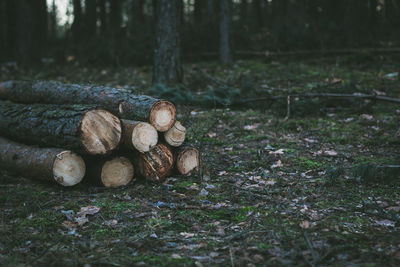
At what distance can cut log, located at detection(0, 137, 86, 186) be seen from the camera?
162 inches

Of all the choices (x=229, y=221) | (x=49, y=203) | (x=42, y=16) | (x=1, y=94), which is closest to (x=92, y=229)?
(x=49, y=203)

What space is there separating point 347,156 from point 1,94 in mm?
5954

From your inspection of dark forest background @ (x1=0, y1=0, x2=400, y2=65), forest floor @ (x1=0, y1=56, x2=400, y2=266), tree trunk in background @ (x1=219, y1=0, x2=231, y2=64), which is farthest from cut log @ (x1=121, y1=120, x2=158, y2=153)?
dark forest background @ (x1=0, y1=0, x2=400, y2=65)

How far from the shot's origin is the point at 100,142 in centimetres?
406

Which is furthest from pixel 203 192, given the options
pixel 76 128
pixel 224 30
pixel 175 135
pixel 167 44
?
pixel 224 30

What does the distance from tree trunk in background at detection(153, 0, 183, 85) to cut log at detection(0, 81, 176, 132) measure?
361 cm

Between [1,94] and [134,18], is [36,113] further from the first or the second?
[134,18]

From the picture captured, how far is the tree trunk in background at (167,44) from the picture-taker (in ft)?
28.2

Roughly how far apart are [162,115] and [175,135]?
32 cm

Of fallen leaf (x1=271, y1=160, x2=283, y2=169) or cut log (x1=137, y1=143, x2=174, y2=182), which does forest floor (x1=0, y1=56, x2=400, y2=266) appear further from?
cut log (x1=137, y1=143, x2=174, y2=182)

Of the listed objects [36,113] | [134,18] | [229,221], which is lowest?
[229,221]

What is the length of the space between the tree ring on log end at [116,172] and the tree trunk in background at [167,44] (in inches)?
186

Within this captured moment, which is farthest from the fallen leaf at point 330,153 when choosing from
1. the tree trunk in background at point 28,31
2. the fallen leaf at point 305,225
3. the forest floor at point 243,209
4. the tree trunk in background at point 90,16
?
the tree trunk in background at point 90,16

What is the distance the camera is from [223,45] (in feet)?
40.3
